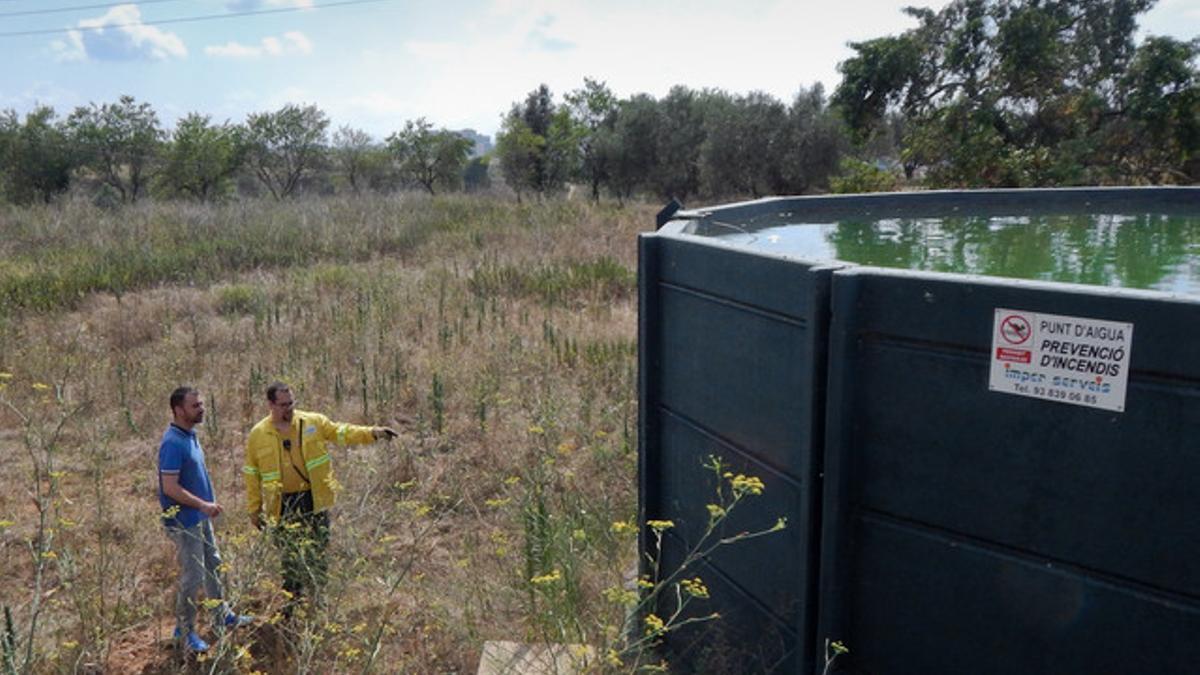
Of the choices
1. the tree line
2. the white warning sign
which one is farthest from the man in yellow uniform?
the tree line

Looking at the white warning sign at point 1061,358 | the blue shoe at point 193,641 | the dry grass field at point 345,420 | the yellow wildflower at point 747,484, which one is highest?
the white warning sign at point 1061,358

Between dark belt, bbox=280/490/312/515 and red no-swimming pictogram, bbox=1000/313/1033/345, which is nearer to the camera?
red no-swimming pictogram, bbox=1000/313/1033/345

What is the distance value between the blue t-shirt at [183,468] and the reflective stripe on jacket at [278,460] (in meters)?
0.25

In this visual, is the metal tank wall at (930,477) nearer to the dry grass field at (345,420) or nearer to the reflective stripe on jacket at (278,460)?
the dry grass field at (345,420)

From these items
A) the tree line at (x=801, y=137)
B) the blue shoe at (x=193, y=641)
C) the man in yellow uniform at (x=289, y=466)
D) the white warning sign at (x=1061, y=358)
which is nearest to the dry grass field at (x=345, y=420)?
the blue shoe at (x=193, y=641)

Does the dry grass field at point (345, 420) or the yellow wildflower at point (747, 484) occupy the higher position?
the yellow wildflower at point (747, 484)

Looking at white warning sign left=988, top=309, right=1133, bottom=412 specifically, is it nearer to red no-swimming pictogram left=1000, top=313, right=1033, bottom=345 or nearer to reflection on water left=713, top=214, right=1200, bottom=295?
red no-swimming pictogram left=1000, top=313, right=1033, bottom=345

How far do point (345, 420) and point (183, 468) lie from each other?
2.97m

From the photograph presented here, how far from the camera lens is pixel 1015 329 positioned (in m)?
1.98

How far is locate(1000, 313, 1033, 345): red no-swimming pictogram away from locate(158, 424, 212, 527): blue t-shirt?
4135 mm

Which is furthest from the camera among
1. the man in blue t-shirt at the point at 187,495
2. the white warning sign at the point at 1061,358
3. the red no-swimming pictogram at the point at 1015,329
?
the man in blue t-shirt at the point at 187,495

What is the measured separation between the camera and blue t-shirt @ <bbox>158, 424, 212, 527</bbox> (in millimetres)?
4578

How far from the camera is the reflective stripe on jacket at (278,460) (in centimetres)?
→ 487

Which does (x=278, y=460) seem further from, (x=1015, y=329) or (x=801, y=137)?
(x=801, y=137)
